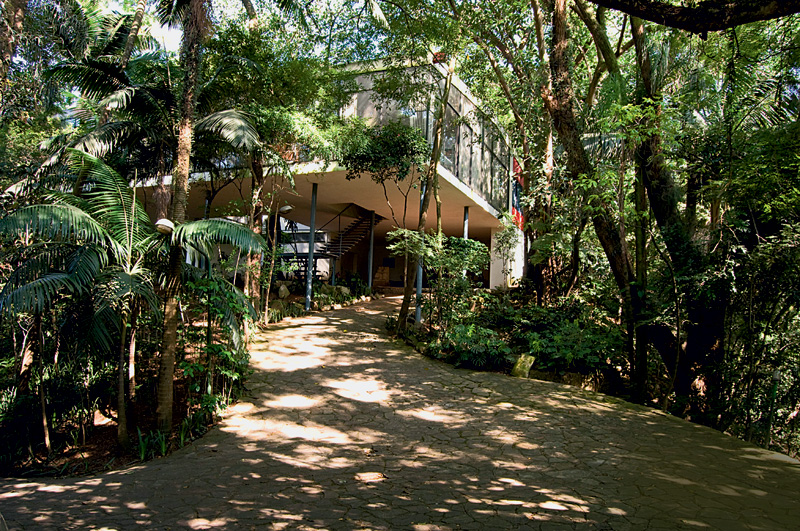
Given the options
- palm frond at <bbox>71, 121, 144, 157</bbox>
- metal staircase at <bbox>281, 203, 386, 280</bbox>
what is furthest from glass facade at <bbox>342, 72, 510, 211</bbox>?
palm frond at <bbox>71, 121, 144, 157</bbox>

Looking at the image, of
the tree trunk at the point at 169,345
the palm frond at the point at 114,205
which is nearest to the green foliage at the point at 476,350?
the tree trunk at the point at 169,345

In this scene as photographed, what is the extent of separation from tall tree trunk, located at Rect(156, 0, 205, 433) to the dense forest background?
27 millimetres

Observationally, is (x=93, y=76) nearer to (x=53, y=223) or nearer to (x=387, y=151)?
(x=53, y=223)

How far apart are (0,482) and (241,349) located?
2991mm

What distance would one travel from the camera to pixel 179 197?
680cm

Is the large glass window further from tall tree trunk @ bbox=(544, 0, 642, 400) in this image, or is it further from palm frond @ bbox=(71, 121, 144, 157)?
palm frond @ bbox=(71, 121, 144, 157)

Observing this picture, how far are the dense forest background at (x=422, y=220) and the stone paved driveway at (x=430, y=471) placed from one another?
1024 millimetres

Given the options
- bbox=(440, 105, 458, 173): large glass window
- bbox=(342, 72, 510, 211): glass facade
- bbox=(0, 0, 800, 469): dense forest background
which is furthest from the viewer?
bbox=(440, 105, 458, 173): large glass window

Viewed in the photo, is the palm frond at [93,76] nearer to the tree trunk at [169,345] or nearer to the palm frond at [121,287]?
the tree trunk at [169,345]

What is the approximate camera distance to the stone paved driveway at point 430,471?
4152 millimetres

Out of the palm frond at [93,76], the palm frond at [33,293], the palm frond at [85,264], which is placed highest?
the palm frond at [93,76]

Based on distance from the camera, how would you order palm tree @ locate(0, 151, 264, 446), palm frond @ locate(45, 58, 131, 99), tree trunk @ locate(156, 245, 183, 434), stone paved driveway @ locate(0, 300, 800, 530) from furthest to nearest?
1. palm frond @ locate(45, 58, 131, 99)
2. tree trunk @ locate(156, 245, 183, 434)
3. palm tree @ locate(0, 151, 264, 446)
4. stone paved driveway @ locate(0, 300, 800, 530)

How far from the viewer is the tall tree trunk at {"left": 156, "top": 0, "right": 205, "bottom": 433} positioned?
22.0 feet

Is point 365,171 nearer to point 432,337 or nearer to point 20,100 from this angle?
point 432,337
